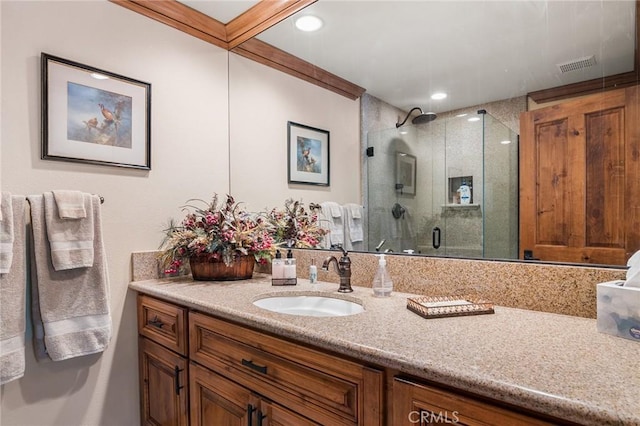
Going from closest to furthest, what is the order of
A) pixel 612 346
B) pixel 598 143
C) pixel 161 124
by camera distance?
pixel 612 346 → pixel 598 143 → pixel 161 124

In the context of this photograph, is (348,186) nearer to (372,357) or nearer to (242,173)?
(242,173)

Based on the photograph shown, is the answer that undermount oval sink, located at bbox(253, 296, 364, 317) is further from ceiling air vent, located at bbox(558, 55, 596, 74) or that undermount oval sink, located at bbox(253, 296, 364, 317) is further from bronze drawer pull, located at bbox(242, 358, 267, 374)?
ceiling air vent, located at bbox(558, 55, 596, 74)

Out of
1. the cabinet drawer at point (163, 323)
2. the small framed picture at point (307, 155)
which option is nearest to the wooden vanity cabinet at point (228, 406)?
the cabinet drawer at point (163, 323)

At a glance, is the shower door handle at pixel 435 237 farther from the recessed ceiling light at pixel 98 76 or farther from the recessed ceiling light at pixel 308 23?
the recessed ceiling light at pixel 98 76

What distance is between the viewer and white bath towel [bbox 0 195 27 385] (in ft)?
4.25

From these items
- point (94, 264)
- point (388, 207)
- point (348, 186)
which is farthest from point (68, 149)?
point (388, 207)

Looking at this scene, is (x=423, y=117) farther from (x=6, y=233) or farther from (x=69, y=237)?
(x=6, y=233)

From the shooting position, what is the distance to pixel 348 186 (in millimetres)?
1747

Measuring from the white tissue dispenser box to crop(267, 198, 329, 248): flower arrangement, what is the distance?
1202 mm

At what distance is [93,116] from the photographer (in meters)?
1.64

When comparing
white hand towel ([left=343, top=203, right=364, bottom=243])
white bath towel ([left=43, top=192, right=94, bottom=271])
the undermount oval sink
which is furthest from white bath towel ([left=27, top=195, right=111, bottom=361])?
white hand towel ([left=343, top=203, right=364, bottom=243])

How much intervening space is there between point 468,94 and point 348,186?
0.68 meters

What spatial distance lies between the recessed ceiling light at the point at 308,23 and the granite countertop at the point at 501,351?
4.64 feet

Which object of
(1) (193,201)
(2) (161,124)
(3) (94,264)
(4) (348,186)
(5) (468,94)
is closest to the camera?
(5) (468,94)
